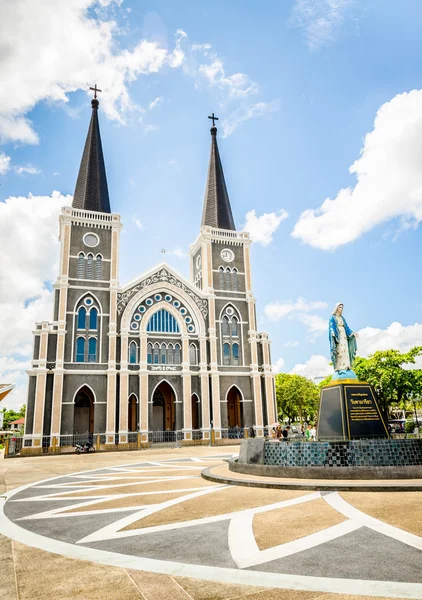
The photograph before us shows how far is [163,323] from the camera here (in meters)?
36.1

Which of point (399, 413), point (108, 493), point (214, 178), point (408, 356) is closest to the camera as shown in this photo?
point (108, 493)

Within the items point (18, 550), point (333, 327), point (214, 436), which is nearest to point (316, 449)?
point (333, 327)

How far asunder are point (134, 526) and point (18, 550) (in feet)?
5.21

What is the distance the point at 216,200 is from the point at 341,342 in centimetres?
3137

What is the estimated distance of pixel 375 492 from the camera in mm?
7887

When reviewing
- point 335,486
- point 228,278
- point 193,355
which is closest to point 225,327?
point 193,355

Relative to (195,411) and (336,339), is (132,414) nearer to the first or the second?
(195,411)

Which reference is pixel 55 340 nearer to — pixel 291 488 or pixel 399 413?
pixel 291 488

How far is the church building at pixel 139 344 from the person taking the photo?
3170cm

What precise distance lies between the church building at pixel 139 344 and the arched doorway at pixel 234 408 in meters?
0.12

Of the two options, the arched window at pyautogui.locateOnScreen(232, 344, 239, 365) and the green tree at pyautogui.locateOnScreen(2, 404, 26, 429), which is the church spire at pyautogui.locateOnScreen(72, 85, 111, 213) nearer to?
the arched window at pyautogui.locateOnScreen(232, 344, 239, 365)

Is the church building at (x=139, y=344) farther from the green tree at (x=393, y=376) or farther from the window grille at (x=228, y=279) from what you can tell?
the green tree at (x=393, y=376)

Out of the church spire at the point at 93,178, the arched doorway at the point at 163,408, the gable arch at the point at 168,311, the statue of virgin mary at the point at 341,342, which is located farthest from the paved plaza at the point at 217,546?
the church spire at the point at 93,178

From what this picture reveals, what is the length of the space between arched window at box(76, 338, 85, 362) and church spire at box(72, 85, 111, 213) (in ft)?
39.0
